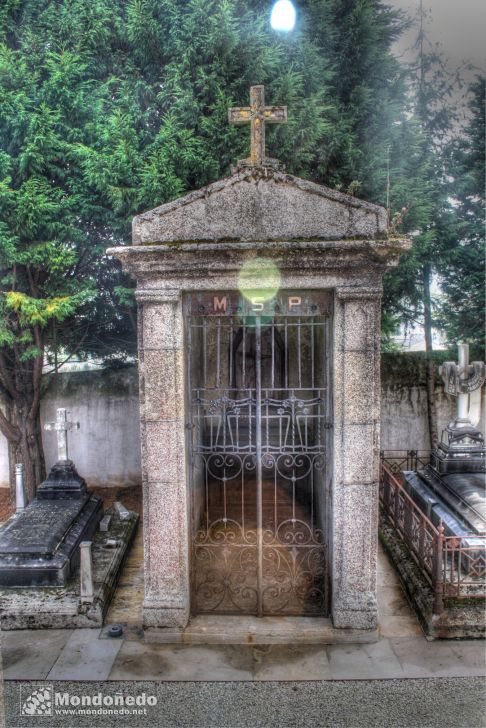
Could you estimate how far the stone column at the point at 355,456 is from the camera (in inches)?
205

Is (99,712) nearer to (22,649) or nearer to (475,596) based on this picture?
(22,649)

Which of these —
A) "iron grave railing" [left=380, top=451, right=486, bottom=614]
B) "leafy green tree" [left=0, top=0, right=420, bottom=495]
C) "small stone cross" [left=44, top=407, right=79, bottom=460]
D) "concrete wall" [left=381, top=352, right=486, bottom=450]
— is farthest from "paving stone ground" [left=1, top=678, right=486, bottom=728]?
"concrete wall" [left=381, top=352, right=486, bottom=450]

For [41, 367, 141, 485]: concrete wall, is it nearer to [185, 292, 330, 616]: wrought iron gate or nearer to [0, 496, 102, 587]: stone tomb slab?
[0, 496, 102, 587]: stone tomb slab

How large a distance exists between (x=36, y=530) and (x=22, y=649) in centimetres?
164

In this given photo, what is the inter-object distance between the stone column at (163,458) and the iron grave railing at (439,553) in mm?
2542

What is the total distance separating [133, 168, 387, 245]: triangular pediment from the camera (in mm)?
5066

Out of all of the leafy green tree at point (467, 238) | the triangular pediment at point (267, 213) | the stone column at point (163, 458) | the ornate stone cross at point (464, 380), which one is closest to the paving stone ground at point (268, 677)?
the stone column at point (163, 458)

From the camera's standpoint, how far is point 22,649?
5.41 m

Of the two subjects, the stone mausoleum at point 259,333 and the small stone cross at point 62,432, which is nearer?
the stone mausoleum at point 259,333

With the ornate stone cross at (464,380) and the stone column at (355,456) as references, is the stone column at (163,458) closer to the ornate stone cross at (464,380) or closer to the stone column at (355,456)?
the stone column at (355,456)

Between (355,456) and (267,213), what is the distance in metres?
2.44

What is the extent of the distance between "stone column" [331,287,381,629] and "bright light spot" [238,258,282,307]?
613mm

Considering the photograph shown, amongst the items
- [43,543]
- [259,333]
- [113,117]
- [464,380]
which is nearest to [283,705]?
[259,333]

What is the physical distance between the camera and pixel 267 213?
5.11 meters
